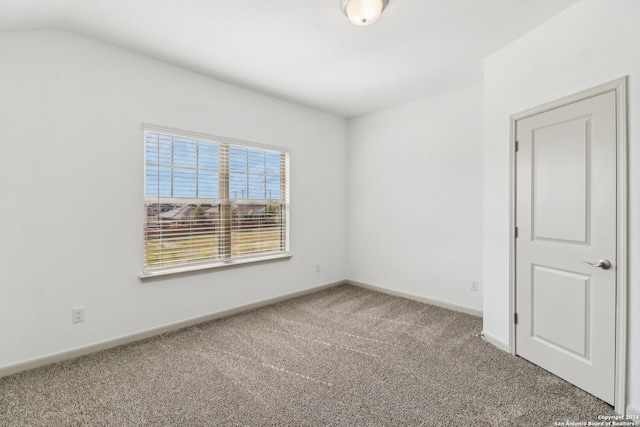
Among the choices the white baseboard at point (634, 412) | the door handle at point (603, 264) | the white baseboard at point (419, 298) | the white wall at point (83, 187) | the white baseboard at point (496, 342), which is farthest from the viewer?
the white baseboard at point (419, 298)

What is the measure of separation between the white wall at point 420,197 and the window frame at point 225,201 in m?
1.29

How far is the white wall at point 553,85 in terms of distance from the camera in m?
1.81

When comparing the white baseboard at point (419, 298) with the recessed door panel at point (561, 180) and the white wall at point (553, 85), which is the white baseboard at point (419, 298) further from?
the recessed door panel at point (561, 180)

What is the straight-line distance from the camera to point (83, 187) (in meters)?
2.58

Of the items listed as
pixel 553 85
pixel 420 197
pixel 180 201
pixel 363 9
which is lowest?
pixel 180 201

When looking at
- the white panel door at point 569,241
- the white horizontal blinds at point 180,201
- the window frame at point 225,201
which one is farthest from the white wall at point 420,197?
the white horizontal blinds at point 180,201

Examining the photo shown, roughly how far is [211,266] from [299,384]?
1.77 metres

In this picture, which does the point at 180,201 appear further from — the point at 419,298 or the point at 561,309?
the point at 561,309

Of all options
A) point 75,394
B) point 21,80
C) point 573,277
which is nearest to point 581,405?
point 573,277

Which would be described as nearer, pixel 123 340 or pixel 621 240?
pixel 621 240

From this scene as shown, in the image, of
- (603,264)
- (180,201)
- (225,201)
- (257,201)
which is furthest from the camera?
(257,201)

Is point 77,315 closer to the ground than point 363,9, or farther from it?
closer to the ground

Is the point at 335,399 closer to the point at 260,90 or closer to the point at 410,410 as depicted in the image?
the point at 410,410

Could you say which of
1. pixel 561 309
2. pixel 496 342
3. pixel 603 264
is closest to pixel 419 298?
pixel 496 342
